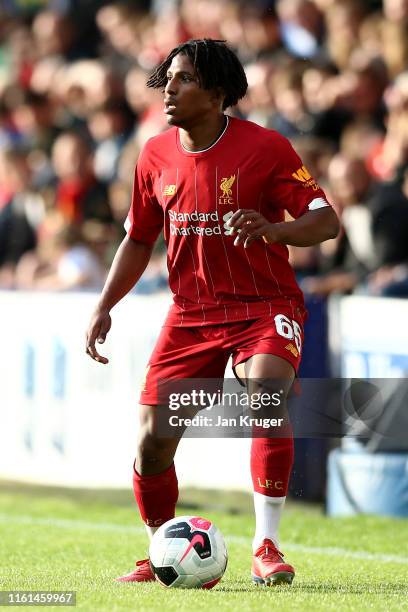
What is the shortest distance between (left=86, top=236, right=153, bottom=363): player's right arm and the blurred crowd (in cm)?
296

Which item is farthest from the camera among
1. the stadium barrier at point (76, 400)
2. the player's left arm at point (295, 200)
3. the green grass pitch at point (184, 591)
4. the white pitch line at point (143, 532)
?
the stadium barrier at point (76, 400)

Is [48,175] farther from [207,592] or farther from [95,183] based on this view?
[207,592]

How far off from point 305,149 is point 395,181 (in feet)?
3.14

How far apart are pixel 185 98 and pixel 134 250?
855 mm

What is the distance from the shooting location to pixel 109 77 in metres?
13.3

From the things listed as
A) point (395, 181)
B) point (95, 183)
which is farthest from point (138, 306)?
point (95, 183)

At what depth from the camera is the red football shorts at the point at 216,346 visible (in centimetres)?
593

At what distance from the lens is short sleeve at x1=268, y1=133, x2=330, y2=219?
5914 mm

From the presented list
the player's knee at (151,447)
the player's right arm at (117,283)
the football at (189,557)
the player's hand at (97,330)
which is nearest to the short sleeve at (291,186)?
the player's right arm at (117,283)

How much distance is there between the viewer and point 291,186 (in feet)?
19.5

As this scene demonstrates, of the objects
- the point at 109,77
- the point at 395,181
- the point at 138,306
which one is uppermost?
the point at 109,77

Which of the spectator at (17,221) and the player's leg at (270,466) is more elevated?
the spectator at (17,221)

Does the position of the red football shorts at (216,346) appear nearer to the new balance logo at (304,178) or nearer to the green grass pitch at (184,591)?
the new balance logo at (304,178)

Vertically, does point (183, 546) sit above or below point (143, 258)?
below
